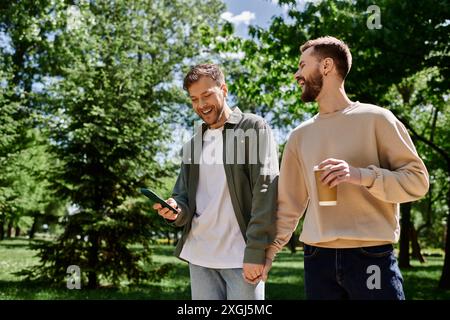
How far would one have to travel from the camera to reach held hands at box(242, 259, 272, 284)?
3.10 meters

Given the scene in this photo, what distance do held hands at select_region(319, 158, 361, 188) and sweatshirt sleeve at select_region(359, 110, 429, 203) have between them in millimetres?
39

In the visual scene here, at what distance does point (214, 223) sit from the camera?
131 inches

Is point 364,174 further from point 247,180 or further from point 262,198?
point 247,180

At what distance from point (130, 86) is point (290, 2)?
13.9 feet

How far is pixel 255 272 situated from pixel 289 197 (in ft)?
1.51

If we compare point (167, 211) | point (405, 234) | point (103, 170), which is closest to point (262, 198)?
point (167, 211)

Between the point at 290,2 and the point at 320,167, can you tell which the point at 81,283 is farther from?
the point at 320,167

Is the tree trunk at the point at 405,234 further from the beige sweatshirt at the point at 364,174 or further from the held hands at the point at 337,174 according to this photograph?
the held hands at the point at 337,174

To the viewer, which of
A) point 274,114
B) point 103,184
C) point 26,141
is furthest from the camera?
point 274,114

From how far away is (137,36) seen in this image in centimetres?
2655

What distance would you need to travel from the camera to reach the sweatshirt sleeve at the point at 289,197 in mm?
3125

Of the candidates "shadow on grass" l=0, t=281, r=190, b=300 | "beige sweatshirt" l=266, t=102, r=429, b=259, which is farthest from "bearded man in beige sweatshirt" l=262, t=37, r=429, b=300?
"shadow on grass" l=0, t=281, r=190, b=300

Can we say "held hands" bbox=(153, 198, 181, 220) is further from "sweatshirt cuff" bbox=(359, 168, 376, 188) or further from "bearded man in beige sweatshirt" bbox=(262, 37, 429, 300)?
"sweatshirt cuff" bbox=(359, 168, 376, 188)

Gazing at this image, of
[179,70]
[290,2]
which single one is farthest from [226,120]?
[179,70]
